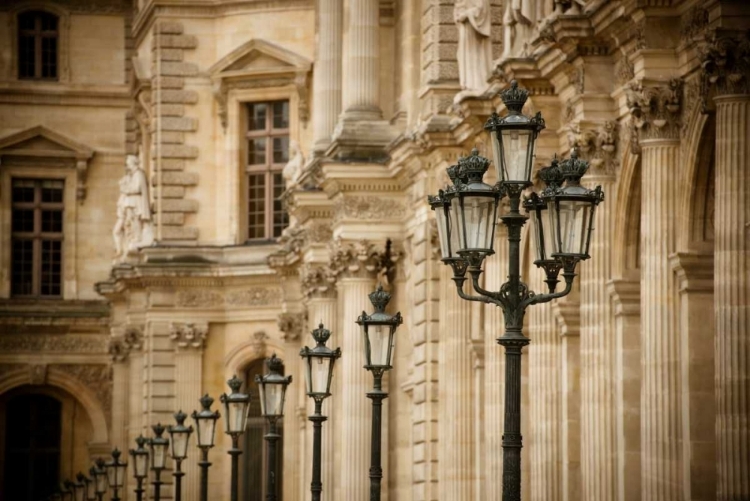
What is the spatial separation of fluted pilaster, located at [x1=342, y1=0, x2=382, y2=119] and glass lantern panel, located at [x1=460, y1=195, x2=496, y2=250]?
2602 cm

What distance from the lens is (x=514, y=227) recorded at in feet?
77.9

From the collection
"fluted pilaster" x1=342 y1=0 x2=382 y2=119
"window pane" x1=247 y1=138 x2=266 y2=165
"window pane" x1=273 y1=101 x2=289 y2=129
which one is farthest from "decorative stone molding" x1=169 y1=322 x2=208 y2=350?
"fluted pilaster" x1=342 y1=0 x2=382 y2=119

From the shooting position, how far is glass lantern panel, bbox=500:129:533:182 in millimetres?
23906

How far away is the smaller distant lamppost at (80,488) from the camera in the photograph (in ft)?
223

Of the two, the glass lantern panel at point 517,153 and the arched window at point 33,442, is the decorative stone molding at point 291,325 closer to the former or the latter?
the arched window at point 33,442

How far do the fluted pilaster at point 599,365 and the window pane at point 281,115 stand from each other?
30404 mm

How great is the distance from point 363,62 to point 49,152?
24.4 metres

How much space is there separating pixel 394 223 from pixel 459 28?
651 cm

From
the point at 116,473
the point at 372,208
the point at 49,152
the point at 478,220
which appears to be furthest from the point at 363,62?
the point at 478,220

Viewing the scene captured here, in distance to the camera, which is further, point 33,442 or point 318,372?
point 33,442

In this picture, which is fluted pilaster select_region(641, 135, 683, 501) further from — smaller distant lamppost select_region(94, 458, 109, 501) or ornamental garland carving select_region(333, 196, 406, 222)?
smaller distant lamppost select_region(94, 458, 109, 501)

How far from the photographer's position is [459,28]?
43.3 metres

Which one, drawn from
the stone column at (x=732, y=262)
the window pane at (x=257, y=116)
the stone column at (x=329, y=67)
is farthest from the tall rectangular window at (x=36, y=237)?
the stone column at (x=732, y=262)

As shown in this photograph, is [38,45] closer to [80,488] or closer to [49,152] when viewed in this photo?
[49,152]
